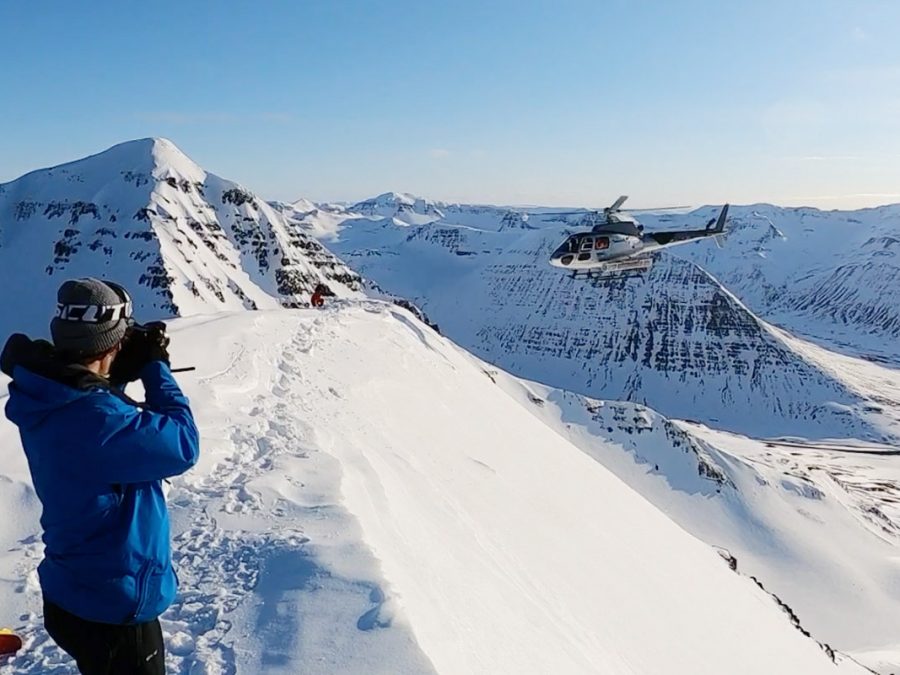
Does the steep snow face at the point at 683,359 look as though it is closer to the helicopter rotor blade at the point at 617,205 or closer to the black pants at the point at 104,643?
the helicopter rotor blade at the point at 617,205

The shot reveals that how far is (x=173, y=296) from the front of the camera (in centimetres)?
10594

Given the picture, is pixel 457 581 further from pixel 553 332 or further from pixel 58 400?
pixel 553 332

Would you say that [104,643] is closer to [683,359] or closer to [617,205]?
[617,205]

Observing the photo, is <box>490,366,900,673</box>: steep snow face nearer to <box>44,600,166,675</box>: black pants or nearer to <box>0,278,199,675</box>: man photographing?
<box>44,600,166,675</box>: black pants

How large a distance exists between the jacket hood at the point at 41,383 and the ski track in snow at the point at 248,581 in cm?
303

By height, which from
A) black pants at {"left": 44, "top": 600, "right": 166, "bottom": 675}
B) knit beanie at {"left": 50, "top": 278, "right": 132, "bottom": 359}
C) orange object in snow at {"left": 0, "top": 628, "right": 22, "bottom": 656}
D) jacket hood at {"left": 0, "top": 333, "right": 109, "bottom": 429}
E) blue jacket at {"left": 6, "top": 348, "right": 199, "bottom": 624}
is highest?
knit beanie at {"left": 50, "top": 278, "right": 132, "bottom": 359}

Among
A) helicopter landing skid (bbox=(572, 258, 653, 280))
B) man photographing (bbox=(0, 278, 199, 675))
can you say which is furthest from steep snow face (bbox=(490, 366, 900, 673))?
man photographing (bbox=(0, 278, 199, 675))

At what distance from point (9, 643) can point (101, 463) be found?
3.43 m

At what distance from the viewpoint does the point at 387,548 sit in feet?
25.6

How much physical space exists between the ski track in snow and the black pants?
1.63 m

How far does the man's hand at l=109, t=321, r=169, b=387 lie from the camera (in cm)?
389

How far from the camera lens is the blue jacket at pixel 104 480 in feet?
10.9

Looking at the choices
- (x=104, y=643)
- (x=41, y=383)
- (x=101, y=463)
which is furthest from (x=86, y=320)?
(x=104, y=643)

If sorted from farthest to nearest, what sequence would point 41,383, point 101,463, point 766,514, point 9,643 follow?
point 766,514 → point 9,643 → point 101,463 → point 41,383
